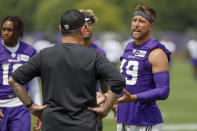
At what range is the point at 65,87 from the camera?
4883 mm

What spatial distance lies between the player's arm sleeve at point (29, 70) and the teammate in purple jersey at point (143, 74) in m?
1.43

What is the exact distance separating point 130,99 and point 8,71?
198 centimetres

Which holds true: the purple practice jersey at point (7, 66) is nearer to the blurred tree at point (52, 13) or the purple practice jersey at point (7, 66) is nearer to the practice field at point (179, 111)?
the practice field at point (179, 111)

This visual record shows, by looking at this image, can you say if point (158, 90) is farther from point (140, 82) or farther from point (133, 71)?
point (133, 71)

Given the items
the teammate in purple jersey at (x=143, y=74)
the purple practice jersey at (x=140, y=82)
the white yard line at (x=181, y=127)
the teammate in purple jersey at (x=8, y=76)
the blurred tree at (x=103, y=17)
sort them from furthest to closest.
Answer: the blurred tree at (x=103, y=17)
the white yard line at (x=181, y=127)
the teammate in purple jersey at (x=8, y=76)
the purple practice jersey at (x=140, y=82)
the teammate in purple jersey at (x=143, y=74)

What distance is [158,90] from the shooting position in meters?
5.83

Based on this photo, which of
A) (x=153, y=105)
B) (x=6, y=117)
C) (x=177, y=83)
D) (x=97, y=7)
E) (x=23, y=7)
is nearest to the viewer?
(x=153, y=105)

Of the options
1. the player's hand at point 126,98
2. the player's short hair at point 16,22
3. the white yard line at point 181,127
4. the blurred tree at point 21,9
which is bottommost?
the blurred tree at point 21,9

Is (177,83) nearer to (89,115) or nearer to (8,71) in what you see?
(8,71)

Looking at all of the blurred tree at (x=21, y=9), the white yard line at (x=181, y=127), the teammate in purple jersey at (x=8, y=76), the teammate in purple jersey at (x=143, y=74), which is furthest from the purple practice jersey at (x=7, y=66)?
the blurred tree at (x=21, y=9)

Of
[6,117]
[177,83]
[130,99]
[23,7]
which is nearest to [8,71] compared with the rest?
[6,117]

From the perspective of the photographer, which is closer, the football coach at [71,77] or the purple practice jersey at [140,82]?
the football coach at [71,77]

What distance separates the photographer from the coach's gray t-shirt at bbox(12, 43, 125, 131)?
16.0 feet

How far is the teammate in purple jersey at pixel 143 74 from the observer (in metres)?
5.91
